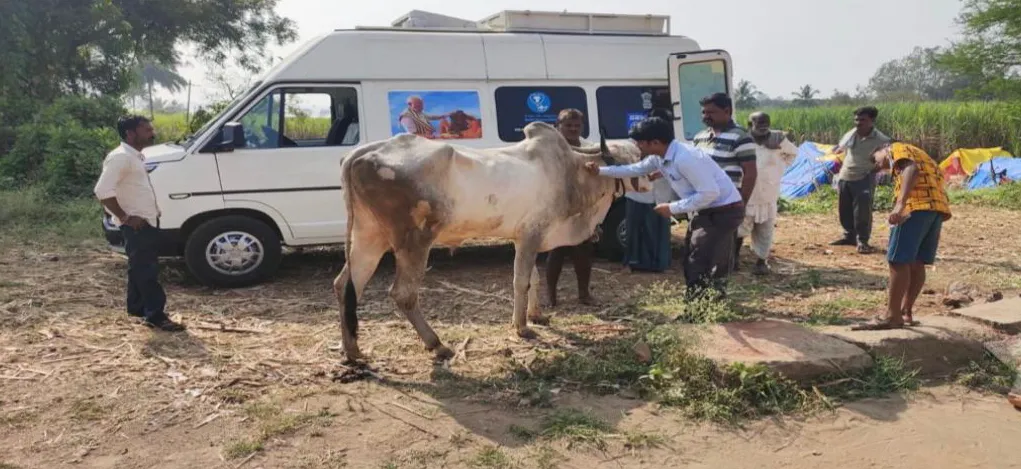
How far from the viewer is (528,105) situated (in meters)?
7.93

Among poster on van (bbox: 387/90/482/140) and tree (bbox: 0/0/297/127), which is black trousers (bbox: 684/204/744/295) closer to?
poster on van (bbox: 387/90/482/140)

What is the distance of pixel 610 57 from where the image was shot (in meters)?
8.26

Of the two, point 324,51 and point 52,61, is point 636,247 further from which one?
point 52,61

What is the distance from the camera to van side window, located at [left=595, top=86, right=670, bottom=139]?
823 centimetres

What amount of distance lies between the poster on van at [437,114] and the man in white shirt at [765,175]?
9.03 feet

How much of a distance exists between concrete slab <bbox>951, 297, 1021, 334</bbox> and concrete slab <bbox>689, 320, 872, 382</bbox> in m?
1.31

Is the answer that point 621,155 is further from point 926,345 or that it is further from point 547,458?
point 547,458

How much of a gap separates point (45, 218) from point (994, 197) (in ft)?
49.3

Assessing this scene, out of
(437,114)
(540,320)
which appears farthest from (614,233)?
(540,320)

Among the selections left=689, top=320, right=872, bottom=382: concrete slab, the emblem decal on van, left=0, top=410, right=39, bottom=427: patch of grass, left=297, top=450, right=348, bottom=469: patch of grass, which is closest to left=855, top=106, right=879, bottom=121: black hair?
the emblem decal on van

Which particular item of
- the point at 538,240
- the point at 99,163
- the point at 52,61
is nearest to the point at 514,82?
the point at 538,240

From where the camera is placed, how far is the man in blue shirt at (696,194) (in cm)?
501

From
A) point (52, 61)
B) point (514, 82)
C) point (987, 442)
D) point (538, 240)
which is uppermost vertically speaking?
point (52, 61)

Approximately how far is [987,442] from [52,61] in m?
18.9
